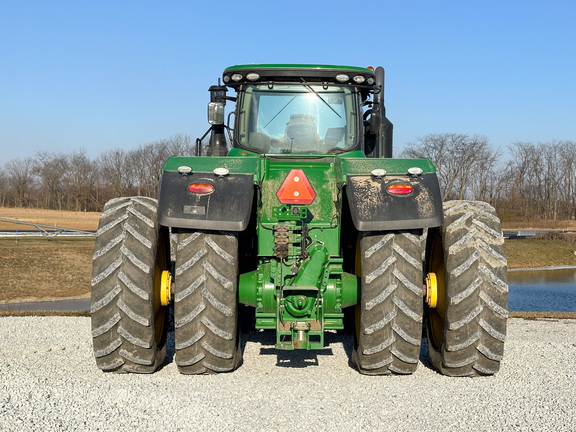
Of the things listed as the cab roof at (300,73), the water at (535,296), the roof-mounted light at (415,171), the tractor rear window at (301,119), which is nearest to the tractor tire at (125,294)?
the tractor rear window at (301,119)

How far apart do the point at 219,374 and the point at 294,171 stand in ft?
6.44

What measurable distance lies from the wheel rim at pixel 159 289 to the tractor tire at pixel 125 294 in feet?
1.16

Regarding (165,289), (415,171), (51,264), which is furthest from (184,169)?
(51,264)

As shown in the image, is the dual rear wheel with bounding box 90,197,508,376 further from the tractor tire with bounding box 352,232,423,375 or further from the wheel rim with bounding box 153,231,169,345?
the wheel rim with bounding box 153,231,169,345

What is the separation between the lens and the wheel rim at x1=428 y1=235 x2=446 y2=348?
6035 mm

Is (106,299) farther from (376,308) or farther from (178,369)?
(376,308)

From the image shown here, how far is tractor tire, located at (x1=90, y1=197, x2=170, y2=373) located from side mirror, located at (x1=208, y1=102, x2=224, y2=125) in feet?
6.05

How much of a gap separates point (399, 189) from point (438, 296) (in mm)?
1170

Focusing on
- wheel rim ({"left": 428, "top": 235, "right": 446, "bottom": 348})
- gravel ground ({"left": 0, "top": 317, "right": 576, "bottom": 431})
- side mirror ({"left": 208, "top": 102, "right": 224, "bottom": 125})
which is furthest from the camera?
side mirror ({"left": 208, "top": 102, "right": 224, "bottom": 125})

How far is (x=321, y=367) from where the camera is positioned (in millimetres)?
6398

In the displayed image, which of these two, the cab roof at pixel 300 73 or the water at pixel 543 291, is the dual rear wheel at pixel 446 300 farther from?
the water at pixel 543 291

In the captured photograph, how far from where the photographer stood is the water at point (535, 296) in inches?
741

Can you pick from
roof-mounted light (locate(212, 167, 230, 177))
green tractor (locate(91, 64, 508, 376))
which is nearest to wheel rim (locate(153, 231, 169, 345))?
green tractor (locate(91, 64, 508, 376))

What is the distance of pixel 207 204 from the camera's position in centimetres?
552
